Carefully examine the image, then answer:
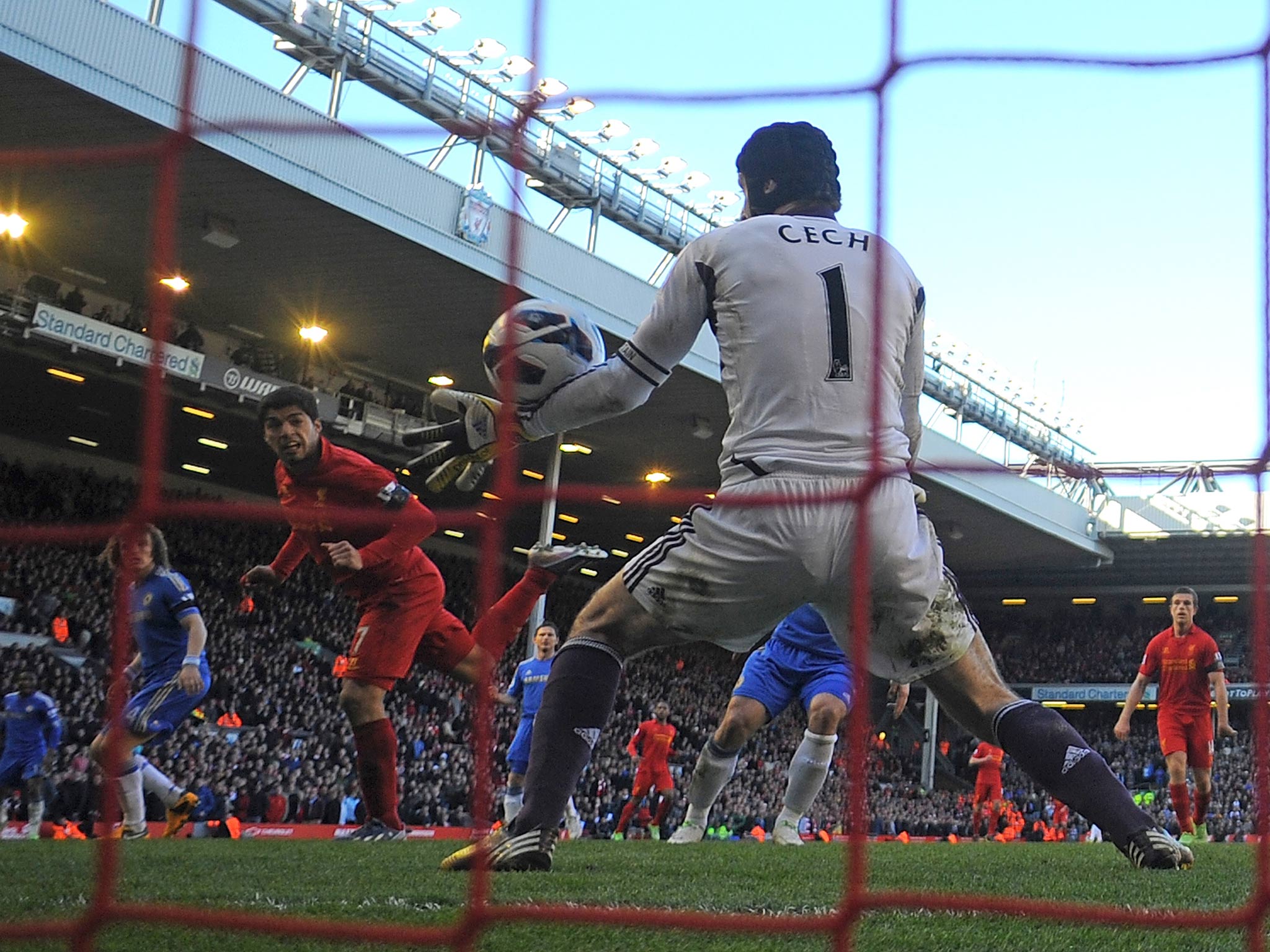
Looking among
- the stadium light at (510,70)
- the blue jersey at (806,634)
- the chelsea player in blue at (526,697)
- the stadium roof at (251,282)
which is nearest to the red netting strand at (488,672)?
the blue jersey at (806,634)

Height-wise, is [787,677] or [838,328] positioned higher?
[838,328]

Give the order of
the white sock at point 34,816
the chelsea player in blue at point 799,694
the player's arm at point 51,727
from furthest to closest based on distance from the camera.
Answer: the white sock at point 34,816, the player's arm at point 51,727, the chelsea player in blue at point 799,694

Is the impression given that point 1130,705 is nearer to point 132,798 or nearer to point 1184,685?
point 1184,685

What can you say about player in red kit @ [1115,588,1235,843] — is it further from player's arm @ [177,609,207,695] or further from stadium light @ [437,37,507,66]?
stadium light @ [437,37,507,66]

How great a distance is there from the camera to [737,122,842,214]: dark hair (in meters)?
3.25

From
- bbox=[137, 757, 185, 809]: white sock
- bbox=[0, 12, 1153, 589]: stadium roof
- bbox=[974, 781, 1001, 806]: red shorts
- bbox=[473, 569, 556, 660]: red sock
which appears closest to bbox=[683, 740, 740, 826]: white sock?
bbox=[473, 569, 556, 660]: red sock

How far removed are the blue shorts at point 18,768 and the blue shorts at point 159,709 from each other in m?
3.59

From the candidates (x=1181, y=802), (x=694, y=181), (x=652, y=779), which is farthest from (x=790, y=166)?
(x=694, y=181)

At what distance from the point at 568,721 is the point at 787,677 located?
425 cm

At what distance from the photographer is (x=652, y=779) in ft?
44.2

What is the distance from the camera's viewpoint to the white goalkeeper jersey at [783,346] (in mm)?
2971

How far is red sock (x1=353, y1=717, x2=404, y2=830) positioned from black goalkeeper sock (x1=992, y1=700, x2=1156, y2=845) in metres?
2.72

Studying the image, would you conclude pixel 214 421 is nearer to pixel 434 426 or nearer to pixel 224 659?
pixel 224 659

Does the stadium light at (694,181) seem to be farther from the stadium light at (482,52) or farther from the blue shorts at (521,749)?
the blue shorts at (521,749)
